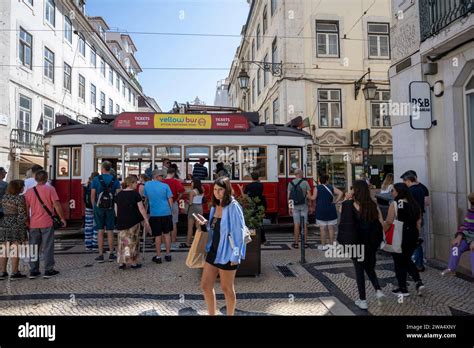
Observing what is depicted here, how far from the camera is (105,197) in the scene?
6.52 m

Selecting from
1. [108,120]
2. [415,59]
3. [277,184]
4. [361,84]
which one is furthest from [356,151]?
[108,120]

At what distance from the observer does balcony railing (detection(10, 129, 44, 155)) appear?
1498cm

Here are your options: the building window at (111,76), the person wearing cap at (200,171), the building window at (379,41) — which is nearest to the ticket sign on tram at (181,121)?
the person wearing cap at (200,171)

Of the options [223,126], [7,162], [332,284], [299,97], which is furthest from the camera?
[299,97]

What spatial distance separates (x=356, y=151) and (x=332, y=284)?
12926 millimetres

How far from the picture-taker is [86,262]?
6.46 m

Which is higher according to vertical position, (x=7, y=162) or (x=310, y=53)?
(x=310, y=53)

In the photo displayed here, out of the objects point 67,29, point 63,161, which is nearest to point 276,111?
point 63,161

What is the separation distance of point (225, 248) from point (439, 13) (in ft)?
20.5

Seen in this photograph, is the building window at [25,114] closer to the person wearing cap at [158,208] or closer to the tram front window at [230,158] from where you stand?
the tram front window at [230,158]

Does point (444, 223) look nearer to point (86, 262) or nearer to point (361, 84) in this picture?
point (86, 262)

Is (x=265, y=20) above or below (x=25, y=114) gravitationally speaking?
above

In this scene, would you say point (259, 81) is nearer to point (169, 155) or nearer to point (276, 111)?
point (276, 111)
